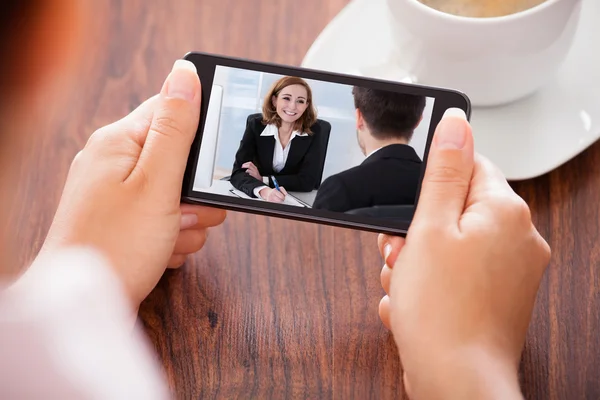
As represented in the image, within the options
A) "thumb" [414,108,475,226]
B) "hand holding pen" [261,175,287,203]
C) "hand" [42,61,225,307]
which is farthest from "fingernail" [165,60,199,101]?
"thumb" [414,108,475,226]

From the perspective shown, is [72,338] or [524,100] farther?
[524,100]

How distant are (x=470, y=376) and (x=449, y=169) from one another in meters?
0.17

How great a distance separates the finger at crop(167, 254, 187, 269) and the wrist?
27 cm

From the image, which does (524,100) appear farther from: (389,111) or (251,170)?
(251,170)

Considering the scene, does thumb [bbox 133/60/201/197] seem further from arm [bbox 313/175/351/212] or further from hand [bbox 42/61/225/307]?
arm [bbox 313/175/351/212]

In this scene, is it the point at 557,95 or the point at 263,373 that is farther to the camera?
the point at 557,95

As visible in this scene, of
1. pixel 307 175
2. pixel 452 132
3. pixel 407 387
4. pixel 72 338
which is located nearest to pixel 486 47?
pixel 452 132

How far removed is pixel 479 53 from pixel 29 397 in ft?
1.61

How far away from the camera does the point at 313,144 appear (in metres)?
0.65

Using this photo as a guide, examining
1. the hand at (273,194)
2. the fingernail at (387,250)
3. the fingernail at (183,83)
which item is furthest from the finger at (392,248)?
the fingernail at (183,83)

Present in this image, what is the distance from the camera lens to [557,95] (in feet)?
2.45

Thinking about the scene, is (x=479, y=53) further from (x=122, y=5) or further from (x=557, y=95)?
(x=122, y=5)

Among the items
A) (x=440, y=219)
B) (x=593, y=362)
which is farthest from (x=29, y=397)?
(x=593, y=362)

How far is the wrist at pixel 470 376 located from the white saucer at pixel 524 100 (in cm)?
21
